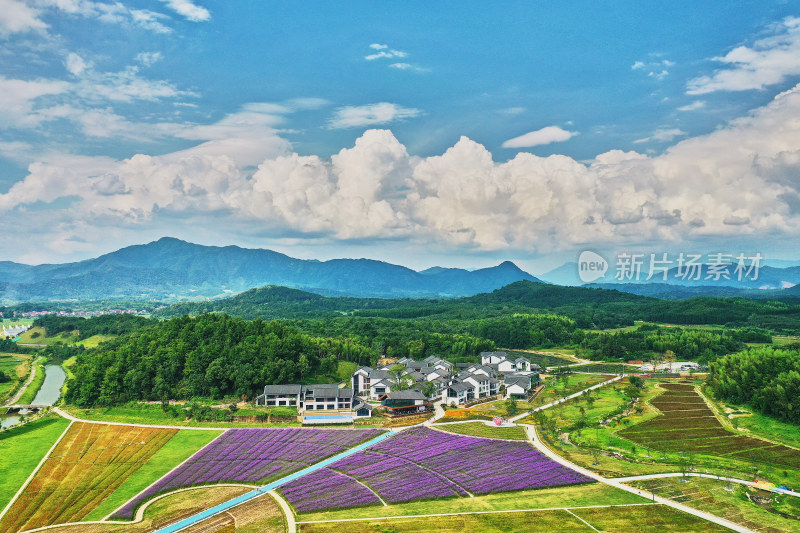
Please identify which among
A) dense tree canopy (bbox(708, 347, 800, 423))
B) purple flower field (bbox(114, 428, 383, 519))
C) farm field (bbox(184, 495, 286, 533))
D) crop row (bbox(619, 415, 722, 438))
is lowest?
purple flower field (bbox(114, 428, 383, 519))

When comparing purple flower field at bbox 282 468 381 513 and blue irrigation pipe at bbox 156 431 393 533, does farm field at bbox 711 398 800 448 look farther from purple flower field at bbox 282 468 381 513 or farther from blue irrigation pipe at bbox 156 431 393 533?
purple flower field at bbox 282 468 381 513

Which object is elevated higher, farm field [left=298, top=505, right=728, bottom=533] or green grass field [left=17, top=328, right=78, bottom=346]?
farm field [left=298, top=505, right=728, bottom=533]

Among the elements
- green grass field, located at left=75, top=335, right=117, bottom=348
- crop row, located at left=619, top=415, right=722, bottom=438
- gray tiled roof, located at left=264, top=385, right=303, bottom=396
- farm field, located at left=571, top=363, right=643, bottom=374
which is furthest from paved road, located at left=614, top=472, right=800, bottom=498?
green grass field, located at left=75, top=335, right=117, bottom=348

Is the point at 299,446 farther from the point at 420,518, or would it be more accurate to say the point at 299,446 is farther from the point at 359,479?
the point at 420,518

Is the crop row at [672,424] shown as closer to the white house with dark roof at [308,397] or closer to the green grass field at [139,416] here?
the white house with dark roof at [308,397]

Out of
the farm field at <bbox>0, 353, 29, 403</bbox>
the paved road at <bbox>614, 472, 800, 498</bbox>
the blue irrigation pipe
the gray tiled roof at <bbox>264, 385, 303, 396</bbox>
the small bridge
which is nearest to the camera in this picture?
the blue irrigation pipe

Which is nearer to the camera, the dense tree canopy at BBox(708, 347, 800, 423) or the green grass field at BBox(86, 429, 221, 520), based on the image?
the green grass field at BBox(86, 429, 221, 520)

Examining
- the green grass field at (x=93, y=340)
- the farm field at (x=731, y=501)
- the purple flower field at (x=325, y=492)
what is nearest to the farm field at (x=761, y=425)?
the farm field at (x=731, y=501)

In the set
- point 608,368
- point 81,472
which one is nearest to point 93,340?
point 81,472
